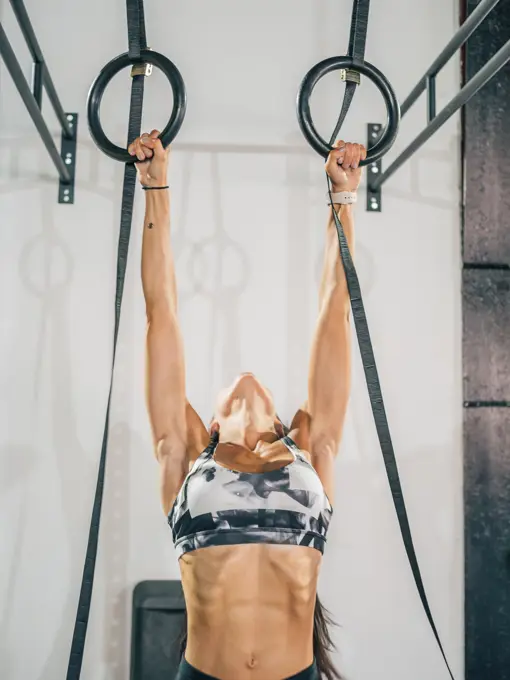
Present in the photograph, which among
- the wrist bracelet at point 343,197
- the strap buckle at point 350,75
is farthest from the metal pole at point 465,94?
the wrist bracelet at point 343,197

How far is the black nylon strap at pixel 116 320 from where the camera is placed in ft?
5.03

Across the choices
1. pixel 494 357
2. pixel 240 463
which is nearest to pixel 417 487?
pixel 494 357

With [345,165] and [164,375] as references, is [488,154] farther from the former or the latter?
[164,375]

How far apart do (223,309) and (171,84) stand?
3.47 ft

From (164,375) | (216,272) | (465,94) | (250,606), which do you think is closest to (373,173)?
(216,272)

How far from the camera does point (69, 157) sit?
2580 millimetres

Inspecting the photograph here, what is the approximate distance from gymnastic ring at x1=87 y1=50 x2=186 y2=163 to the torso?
2.91 feet

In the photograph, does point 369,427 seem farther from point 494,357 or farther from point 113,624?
point 113,624

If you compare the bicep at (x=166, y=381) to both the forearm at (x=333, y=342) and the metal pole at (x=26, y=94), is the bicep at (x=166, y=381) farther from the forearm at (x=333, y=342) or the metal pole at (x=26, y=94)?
the metal pole at (x=26, y=94)

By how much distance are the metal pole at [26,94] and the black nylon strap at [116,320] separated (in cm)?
28

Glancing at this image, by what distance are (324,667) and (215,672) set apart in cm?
53

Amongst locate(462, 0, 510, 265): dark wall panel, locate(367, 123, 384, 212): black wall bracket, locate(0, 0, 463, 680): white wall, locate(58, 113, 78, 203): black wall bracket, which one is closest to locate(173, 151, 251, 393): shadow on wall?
locate(0, 0, 463, 680): white wall

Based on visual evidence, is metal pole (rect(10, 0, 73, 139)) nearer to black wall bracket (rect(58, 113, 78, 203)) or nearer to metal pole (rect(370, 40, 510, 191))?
black wall bracket (rect(58, 113, 78, 203))

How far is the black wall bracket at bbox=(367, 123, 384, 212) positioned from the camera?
8.66ft
